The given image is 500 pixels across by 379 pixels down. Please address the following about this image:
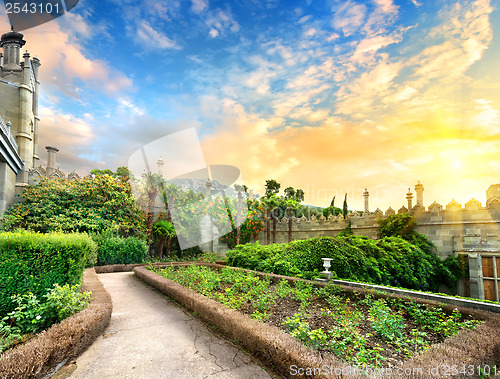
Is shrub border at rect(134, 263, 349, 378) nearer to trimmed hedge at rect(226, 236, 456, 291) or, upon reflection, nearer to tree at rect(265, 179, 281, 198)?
trimmed hedge at rect(226, 236, 456, 291)

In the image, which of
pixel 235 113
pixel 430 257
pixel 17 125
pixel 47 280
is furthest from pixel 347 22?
pixel 17 125

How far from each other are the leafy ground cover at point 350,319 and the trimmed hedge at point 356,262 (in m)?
1.55

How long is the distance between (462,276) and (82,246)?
12948 mm

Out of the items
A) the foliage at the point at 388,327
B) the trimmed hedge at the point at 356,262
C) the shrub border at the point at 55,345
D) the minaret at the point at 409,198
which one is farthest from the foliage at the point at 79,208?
the minaret at the point at 409,198

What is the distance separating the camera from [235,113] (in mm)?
8711

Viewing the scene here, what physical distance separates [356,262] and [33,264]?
7.58 metres

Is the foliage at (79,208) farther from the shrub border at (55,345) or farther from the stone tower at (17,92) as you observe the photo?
the shrub border at (55,345)

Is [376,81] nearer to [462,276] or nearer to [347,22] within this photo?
[347,22]

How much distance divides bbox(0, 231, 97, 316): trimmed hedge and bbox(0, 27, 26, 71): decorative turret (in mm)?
19671

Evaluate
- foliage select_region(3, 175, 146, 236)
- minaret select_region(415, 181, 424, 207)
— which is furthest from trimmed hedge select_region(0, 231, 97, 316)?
minaret select_region(415, 181, 424, 207)

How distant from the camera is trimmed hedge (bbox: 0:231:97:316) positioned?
13.7 ft

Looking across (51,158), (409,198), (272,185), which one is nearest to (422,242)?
(409,198)

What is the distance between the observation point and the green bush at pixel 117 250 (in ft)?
37.2

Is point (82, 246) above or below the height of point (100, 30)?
below
